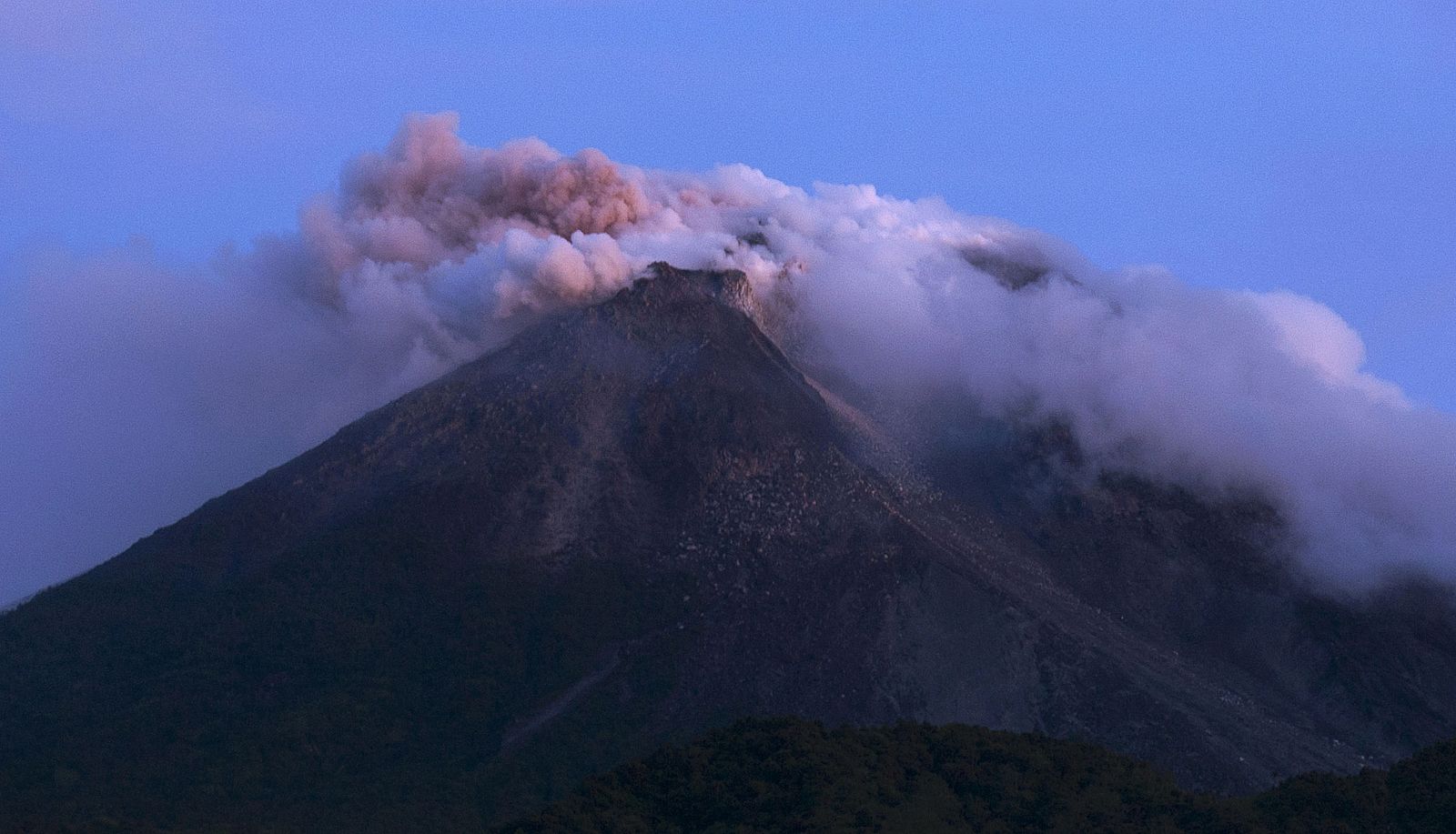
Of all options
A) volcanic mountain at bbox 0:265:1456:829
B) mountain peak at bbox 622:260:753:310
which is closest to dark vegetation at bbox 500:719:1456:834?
volcanic mountain at bbox 0:265:1456:829

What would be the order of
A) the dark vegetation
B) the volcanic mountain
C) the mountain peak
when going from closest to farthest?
the dark vegetation → the volcanic mountain → the mountain peak

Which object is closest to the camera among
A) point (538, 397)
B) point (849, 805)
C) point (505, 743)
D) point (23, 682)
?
point (849, 805)

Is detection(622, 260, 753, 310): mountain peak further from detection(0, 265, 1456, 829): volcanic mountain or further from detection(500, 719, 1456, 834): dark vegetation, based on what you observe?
detection(500, 719, 1456, 834): dark vegetation

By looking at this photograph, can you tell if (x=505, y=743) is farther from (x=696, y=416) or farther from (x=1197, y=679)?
(x=1197, y=679)

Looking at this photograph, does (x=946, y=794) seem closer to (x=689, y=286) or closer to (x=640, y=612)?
(x=640, y=612)

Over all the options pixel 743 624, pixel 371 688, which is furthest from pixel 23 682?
pixel 743 624

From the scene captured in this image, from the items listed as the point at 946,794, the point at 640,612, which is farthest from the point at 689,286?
the point at 946,794

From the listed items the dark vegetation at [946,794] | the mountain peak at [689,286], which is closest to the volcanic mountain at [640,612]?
the mountain peak at [689,286]

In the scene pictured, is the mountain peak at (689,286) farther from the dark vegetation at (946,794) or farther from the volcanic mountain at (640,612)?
the dark vegetation at (946,794)
